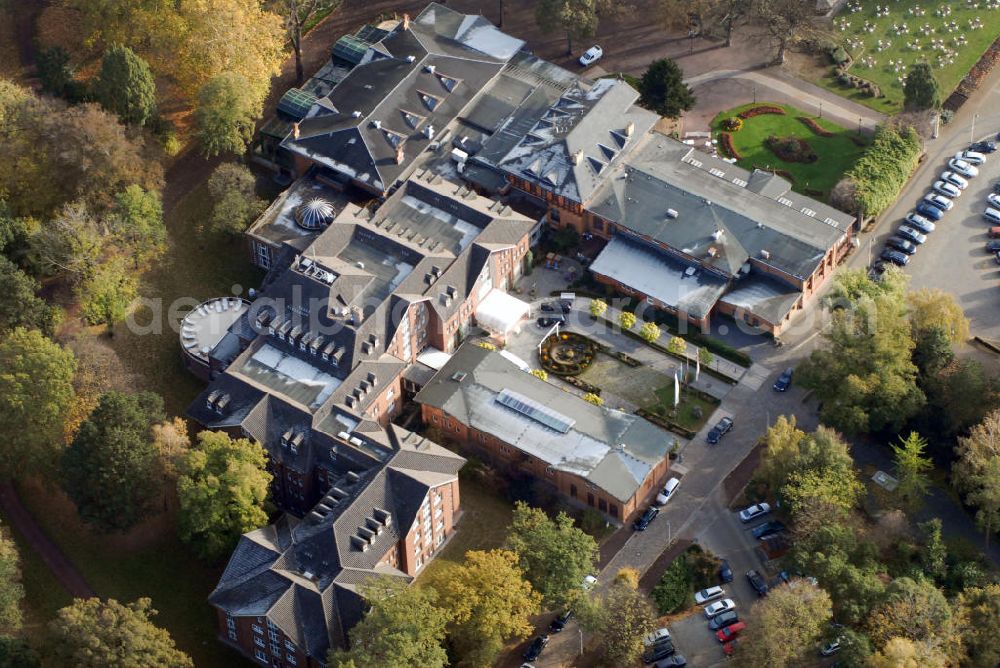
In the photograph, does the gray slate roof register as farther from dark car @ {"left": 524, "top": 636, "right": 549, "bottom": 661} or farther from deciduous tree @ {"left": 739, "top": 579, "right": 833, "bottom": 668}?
deciduous tree @ {"left": 739, "top": 579, "right": 833, "bottom": 668}

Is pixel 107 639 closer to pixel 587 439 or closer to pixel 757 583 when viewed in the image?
pixel 587 439

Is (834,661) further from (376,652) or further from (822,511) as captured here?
(376,652)

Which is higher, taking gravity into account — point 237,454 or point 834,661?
point 237,454

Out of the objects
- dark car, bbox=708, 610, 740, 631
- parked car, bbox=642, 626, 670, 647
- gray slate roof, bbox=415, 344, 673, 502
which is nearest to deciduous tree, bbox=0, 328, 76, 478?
gray slate roof, bbox=415, 344, 673, 502

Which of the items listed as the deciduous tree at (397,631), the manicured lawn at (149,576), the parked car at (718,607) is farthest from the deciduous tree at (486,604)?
the manicured lawn at (149,576)

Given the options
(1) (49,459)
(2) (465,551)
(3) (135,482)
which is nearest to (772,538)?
(2) (465,551)

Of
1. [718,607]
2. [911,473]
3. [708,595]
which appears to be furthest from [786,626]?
[911,473]

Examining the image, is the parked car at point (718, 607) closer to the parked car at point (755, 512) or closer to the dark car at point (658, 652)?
the dark car at point (658, 652)
